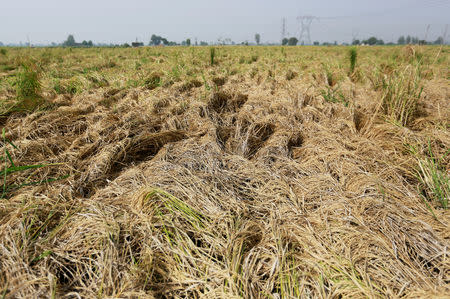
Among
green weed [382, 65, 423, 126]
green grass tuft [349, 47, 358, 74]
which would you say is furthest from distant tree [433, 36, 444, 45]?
green grass tuft [349, 47, 358, 74]

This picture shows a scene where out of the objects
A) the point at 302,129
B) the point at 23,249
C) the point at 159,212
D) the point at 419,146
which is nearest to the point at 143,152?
the point at 159,212

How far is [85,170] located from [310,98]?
2830 mm

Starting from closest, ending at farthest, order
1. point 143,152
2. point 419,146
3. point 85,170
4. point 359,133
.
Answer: point 85,170 < point 419,146 < point 143,152 < point 359,133

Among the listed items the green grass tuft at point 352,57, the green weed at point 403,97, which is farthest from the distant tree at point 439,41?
the green grass tuft at point 352,57

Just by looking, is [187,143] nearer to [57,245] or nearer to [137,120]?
[137,120]

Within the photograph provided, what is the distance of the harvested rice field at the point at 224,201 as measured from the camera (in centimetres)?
96

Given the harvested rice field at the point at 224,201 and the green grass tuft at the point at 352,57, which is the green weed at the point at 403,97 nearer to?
the harvested rice field at the point at 224,201

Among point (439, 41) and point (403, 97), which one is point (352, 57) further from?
point (403, 97)

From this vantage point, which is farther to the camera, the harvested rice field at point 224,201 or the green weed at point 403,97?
the green weed at point 403,97

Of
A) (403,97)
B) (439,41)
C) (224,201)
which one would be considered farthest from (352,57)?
(224,201)

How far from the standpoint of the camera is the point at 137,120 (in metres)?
2.35

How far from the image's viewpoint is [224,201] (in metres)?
1.37

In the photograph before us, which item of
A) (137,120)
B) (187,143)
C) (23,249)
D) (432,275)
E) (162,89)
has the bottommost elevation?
(432,275)

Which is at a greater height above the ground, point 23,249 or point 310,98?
point 310,98
